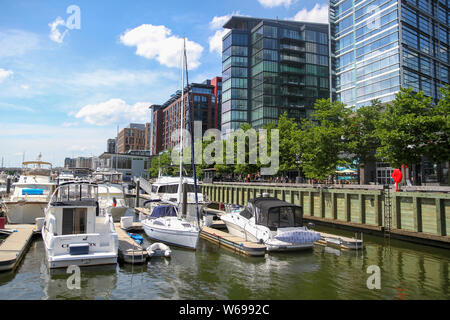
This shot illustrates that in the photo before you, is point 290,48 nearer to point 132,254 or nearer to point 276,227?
point 276,227

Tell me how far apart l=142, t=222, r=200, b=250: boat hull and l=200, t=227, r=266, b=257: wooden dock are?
7.41 ft

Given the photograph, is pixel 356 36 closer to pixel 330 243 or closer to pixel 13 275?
pixel 330 243

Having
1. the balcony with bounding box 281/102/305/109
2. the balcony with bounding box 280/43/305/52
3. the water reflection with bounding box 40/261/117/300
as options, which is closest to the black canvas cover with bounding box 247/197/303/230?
the water reflection with bounding box 40/261/117/300

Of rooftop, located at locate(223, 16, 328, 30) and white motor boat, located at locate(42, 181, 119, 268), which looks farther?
rooftop, located at locate(223, 16, 328, 30)

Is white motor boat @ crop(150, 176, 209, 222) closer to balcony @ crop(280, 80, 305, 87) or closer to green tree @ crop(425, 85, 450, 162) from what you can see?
green tree @ crop(425, 85, 450, 162)

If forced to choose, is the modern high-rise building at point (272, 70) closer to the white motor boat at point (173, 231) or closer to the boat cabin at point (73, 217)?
the white motor boat at point (173, 231)

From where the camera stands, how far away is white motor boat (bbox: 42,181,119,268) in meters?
13.9

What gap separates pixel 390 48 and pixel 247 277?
62231mm

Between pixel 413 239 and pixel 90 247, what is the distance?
765 inches

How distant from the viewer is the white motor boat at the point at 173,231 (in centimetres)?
1895

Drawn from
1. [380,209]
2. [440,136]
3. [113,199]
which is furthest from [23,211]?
[440,136]

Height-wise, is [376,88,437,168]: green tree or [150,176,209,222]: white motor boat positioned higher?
[376,88,437,168]: green tree

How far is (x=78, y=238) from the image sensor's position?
14.3m

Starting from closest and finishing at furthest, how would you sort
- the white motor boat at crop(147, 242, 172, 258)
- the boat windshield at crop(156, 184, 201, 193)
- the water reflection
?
the water reflection
the white motor boat at crop(147, 242, 172, 258)
the boat windshield at crop(156, 184, 201, 193)
